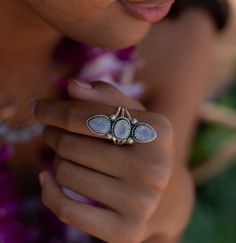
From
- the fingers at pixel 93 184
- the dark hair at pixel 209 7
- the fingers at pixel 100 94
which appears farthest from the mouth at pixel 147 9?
the dark hair at pixel 209 7

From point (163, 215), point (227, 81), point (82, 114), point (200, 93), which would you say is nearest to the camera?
point (82, 114)

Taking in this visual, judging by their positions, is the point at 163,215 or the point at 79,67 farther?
the point at 79,67

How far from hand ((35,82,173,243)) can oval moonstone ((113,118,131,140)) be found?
0.02 metres

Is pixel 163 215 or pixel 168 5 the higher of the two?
pixel 168 5

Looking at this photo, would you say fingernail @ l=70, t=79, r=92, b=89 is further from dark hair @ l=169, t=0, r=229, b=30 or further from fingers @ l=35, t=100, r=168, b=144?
dark hair @ l=169, t=0, r=229, b=30

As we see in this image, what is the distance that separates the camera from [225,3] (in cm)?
145

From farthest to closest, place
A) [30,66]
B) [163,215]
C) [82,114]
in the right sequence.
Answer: [30,66], [163,215], [82,114]

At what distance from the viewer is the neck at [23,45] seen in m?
0.85

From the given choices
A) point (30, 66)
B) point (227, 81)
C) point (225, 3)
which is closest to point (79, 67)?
point (30, 66)

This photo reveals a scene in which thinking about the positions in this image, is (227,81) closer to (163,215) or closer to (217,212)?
(217,212)

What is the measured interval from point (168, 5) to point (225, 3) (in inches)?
25.9

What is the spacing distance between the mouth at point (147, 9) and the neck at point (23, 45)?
0.15m

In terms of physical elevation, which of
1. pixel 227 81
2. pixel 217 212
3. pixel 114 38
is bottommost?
pixel 217 212

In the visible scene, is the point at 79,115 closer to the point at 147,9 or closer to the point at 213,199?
the point at 147,9
